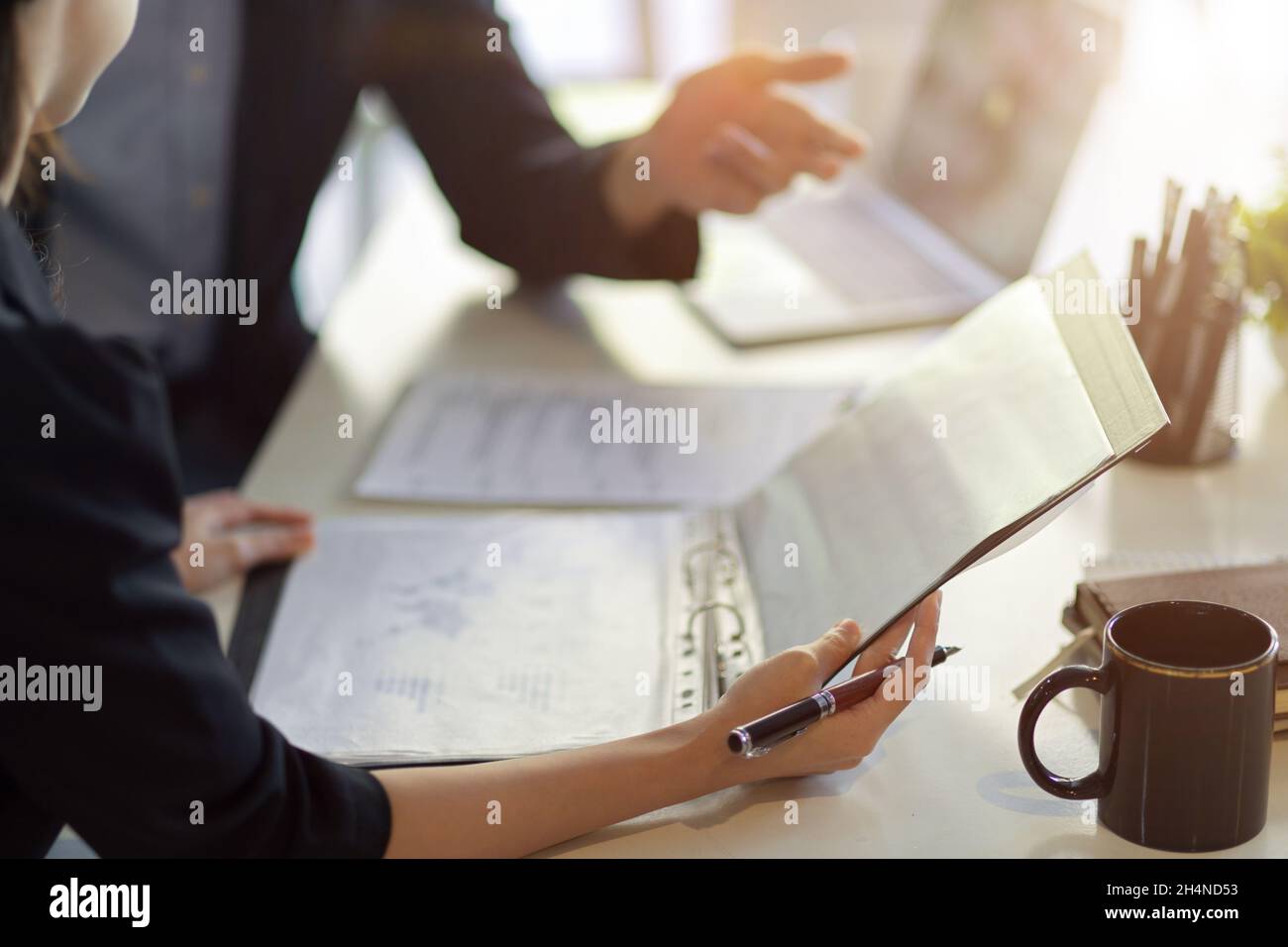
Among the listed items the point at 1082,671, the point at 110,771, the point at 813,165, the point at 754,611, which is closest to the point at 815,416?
the point at 813,165

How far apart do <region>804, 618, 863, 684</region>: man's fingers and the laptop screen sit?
2.48ft

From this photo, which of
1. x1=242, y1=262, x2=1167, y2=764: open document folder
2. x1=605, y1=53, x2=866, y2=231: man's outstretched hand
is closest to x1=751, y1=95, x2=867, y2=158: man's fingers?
x1=605, y1=53, x2=866, y2=231: man's outstretched hand

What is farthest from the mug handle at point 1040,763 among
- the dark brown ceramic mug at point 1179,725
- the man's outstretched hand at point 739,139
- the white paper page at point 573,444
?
the man's outstretched hand at point 739,139

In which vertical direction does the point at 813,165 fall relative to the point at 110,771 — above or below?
above

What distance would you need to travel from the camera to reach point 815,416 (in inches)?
48.6

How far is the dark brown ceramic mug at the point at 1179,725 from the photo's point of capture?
0.65 meters

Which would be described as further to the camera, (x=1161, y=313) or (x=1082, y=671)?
(x=1161, y=313)

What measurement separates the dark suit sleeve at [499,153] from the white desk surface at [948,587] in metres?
0.06

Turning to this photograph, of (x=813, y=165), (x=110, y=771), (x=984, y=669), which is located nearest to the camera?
(x=110, y=771)

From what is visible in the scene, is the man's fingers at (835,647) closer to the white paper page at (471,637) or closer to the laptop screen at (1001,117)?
the white paper page at (471,637)

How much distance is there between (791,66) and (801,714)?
34.0 inches

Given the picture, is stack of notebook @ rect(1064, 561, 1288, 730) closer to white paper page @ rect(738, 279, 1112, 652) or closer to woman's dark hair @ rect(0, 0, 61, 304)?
white paper page @ rect(738, 279, 1112, 652)
